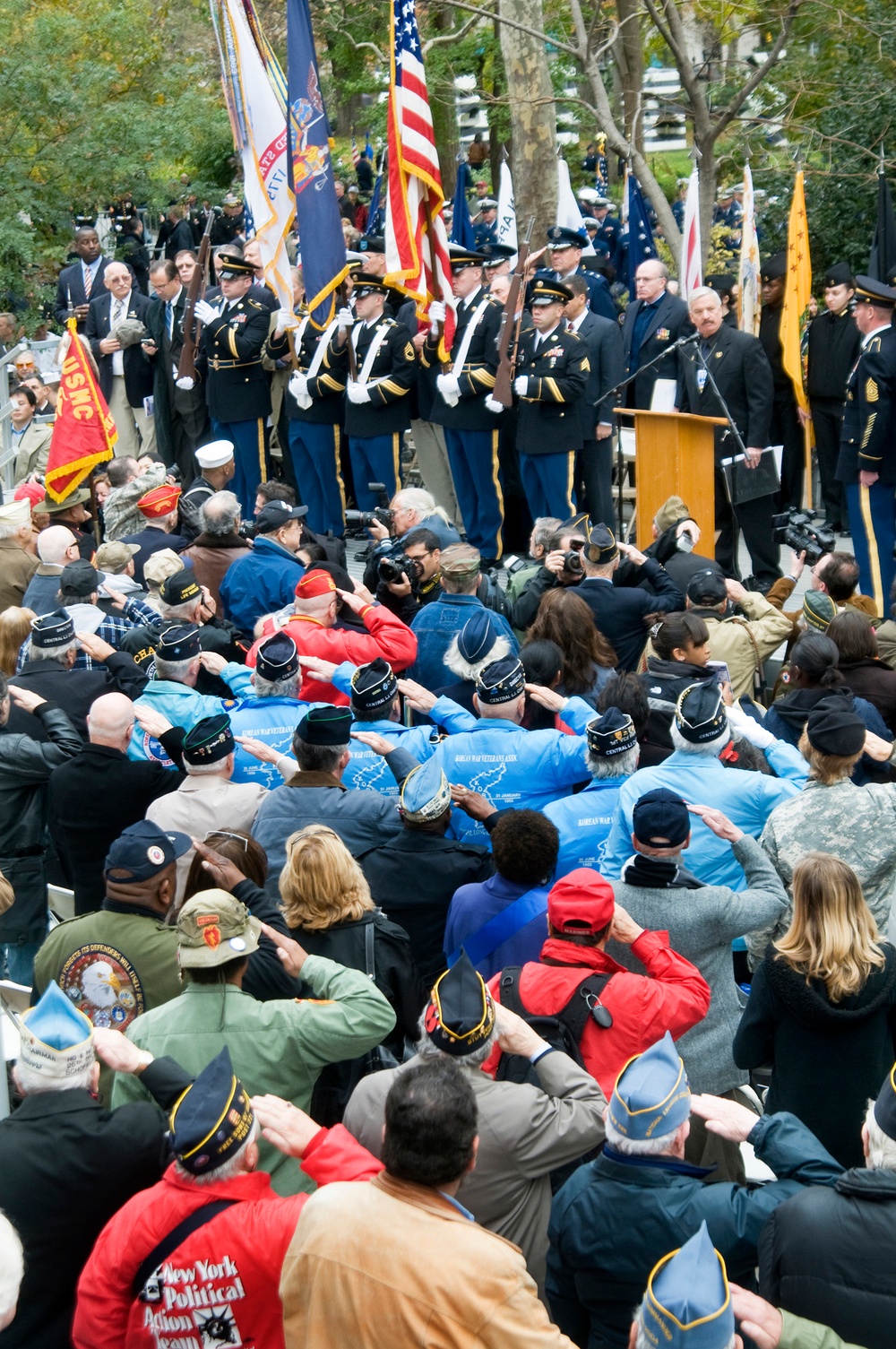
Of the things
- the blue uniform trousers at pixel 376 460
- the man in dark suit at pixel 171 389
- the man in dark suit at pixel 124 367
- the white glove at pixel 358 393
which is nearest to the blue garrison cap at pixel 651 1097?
the white glove at pixel 358 393

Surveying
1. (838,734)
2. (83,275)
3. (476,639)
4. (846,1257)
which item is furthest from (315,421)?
(846,1257)

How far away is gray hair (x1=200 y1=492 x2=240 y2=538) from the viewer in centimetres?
785

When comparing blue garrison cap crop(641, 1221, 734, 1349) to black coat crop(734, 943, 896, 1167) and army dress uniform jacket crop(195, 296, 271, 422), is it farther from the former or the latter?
army dress uniform jacket crop(195, 296, 271, 422)

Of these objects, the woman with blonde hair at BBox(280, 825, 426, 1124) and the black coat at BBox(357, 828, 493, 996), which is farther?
the black coat at BBox(357, 828, 493, 996)

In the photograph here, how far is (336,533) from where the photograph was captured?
11492 millimetres

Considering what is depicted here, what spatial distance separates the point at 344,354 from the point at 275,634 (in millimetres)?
5215

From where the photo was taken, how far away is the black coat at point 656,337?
400 inches

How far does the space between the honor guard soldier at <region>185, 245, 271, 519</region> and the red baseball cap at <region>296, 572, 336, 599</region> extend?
17.9 ft

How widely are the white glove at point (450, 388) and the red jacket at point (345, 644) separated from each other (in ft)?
12.5

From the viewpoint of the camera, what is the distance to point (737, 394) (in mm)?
9539

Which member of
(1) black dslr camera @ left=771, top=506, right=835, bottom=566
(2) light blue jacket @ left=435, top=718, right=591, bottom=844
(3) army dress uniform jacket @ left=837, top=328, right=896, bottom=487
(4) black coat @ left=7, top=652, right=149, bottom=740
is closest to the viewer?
(2) light blue jacket @ left=435, top=718, right=591, bottom=844

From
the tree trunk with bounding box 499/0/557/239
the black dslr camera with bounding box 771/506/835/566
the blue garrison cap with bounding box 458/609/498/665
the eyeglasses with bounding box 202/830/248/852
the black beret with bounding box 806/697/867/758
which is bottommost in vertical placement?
the black dslr camera with bounding box 771/506/835/566

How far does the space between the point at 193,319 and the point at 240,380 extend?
0.80 m

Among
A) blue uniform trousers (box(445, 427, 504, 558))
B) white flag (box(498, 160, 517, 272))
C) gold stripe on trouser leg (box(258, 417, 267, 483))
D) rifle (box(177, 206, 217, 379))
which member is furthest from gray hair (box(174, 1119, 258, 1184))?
white flag (box(498, 160, 517, 272))
